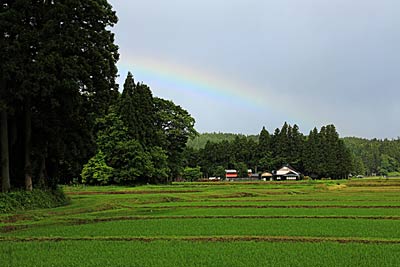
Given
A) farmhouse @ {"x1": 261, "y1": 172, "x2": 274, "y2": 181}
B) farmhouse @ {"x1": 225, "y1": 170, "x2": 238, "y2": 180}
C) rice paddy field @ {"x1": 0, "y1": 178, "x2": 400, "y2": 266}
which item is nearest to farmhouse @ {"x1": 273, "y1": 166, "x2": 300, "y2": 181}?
farmhouse @ {"x1": 261, "y1": 172, "x2": 274, "y2": 181}

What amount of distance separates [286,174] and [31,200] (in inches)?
3457

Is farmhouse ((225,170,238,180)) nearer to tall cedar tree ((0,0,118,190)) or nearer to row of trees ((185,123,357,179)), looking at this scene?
row of trees ((185,123,357,179))

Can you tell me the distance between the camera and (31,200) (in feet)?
100.0

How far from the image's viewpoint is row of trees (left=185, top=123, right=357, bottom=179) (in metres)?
111

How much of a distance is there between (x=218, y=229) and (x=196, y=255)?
5920 millimetres

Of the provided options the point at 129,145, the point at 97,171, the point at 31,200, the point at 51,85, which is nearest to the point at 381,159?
the point at 129,145

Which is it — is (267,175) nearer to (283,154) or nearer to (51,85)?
(283,154)

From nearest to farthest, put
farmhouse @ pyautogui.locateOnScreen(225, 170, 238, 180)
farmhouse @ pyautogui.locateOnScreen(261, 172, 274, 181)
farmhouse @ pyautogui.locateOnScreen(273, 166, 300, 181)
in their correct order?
farmhouse @ pyautogui.locateOnScreen(273, 166, 300, 181)
farmhouse @ pyautogui.locateOnScreen(261, 172, 274, 181)
farmhouse @ pyautogui.locateOnScreen(225, 170, 238, 180)

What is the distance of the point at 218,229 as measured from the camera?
18.8 metres

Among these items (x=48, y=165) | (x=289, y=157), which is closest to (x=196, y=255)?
(x=48, y=165)

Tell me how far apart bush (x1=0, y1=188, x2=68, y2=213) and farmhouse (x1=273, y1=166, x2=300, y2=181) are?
8188 cm

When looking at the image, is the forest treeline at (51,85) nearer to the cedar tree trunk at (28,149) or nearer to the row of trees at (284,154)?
the cedar tree trunk at (28,149)

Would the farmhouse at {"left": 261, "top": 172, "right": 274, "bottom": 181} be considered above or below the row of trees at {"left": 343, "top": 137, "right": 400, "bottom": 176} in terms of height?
below

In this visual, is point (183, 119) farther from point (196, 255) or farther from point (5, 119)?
point (196, 255)
